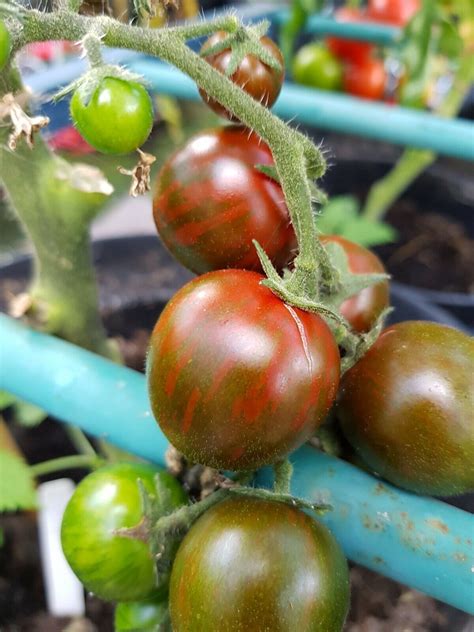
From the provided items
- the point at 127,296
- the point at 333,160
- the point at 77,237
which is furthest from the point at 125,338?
the point at 333,160

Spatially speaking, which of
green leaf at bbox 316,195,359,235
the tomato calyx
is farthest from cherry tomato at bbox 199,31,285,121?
green leaf at bbox 316,195,359,235

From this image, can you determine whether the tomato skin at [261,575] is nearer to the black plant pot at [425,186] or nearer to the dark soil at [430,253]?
the dark soil at [430,253]

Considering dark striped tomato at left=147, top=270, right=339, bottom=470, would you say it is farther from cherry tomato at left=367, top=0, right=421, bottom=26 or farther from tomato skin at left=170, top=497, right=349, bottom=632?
cherry tomato at left=367, top=0, right=421, bottom=26

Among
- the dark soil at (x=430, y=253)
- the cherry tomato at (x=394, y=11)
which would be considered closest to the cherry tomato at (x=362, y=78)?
the cherry tomato at (x=394, y=11)

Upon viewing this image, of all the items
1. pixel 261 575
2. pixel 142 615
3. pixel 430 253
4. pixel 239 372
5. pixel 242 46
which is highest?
pixel 242 46

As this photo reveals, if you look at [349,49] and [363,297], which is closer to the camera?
[363,297]

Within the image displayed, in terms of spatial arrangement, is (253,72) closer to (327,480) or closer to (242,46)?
(242,46)

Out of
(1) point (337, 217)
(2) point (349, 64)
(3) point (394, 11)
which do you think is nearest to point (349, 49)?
(2) point (349, 64)

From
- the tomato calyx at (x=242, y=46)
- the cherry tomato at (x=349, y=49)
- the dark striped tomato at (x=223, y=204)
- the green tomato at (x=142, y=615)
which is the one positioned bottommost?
the green tomato at (x=142, y=615)
